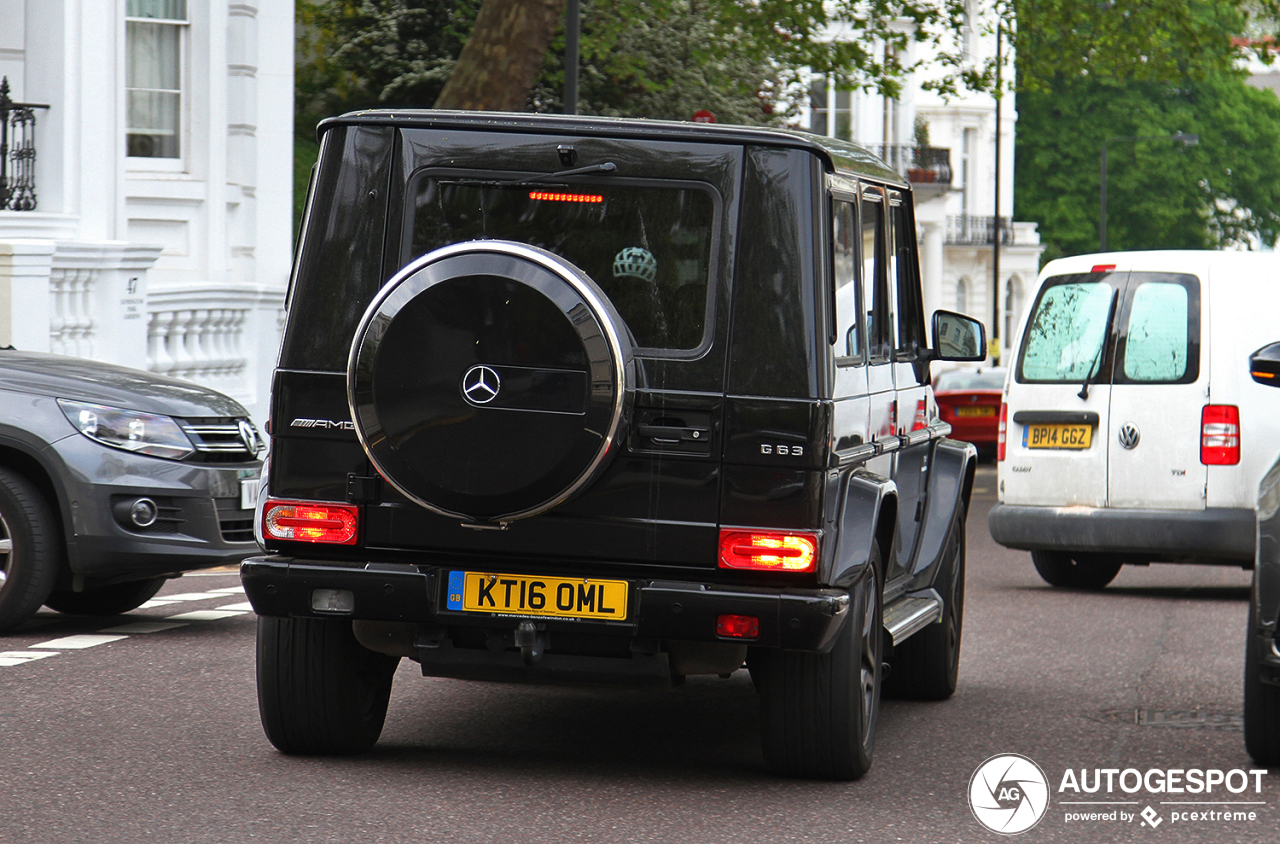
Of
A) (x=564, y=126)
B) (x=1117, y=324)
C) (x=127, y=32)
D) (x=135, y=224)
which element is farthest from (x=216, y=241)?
(x=564, y=126)

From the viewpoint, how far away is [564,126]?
6043mm

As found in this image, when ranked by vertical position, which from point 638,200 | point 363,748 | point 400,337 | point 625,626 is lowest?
point 363,748

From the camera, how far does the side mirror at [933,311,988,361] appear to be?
26.9 ft

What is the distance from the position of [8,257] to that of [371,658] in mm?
10284

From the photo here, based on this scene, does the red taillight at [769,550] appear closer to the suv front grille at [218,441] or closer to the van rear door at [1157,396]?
the suv front grille at [218,441]

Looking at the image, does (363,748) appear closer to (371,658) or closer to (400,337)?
(371,658)

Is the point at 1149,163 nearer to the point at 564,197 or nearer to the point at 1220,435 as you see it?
the point at 1220,435

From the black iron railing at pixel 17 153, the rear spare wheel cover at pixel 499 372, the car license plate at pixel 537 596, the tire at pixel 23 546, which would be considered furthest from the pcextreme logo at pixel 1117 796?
the black iron railing at pixel 17 153

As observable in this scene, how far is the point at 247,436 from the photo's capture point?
9.84 metres

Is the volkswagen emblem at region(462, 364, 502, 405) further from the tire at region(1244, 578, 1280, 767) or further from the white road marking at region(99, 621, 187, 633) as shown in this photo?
the white road marking at region(99, 621, 187, 633)

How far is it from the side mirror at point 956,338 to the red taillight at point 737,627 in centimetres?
268

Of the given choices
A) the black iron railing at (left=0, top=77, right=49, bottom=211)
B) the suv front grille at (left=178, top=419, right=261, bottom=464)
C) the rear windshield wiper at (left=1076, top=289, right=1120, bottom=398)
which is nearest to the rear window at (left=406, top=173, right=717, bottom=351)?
the suv front grille at (left=178, top=419, right=261, bottom=464)

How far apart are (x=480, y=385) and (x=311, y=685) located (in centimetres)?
122

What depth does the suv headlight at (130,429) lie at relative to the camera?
9219 millimetres
